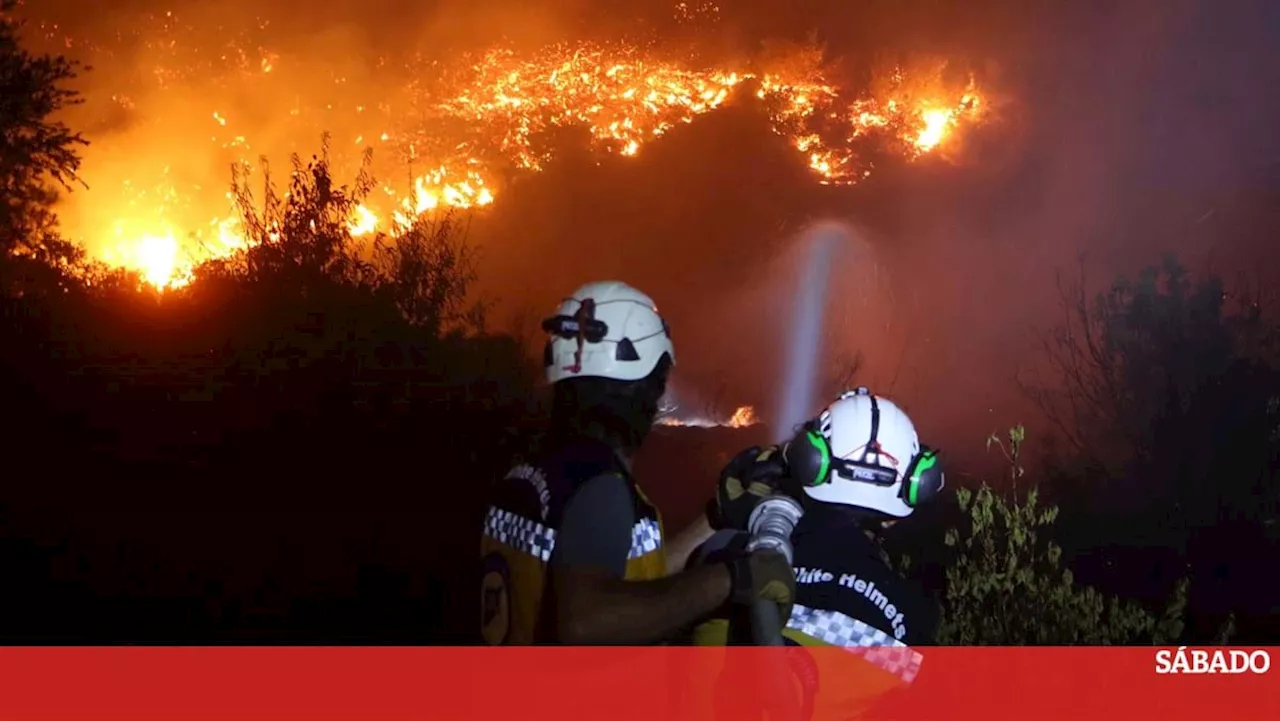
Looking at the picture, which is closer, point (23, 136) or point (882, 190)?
point (23, 136)

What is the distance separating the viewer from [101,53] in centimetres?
3788

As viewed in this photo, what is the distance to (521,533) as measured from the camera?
3.75 metres

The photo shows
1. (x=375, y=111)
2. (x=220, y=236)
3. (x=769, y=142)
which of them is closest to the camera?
(x=220, y=236)

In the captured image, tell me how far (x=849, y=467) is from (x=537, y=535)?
1.12 metres

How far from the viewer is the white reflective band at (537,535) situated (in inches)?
142

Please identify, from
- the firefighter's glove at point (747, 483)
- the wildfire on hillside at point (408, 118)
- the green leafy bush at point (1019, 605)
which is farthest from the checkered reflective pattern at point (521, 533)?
the wildfire on hillside at point (408, 118)

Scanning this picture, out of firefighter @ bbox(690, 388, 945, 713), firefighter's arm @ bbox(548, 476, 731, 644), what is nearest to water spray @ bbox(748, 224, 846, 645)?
firefighter @ bbox(690, 388, 945, 713)

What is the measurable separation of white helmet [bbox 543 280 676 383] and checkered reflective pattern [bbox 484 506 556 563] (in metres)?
0.56

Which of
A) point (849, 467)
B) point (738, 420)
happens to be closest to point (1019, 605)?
point (849, 467)

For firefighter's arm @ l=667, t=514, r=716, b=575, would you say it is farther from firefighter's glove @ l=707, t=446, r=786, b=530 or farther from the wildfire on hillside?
the wildfire on hillside
